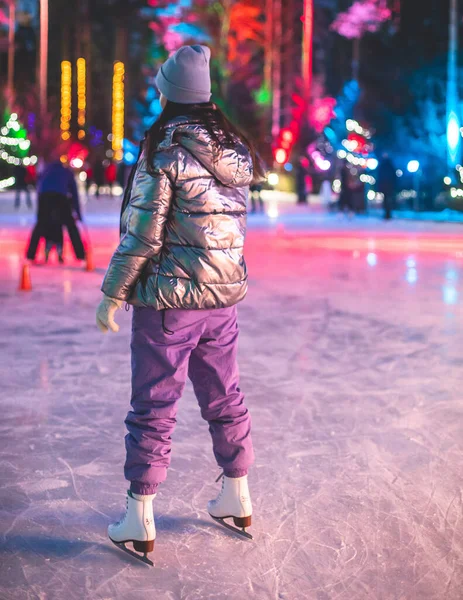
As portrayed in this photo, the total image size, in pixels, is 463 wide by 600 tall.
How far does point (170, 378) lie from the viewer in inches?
137

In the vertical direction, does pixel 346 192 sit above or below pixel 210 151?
below

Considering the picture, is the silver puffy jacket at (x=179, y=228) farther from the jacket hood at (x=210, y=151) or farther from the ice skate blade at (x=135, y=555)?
the ice skate blade at (x=135, y=555)

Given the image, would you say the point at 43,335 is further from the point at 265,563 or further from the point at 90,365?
the point at 265,563

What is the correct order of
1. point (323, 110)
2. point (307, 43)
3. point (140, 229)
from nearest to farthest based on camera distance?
point (140, 229) → point (307, 43) → point (323, 110)

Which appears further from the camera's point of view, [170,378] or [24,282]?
[24,282]

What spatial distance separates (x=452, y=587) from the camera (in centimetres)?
333

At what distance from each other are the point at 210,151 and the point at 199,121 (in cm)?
11

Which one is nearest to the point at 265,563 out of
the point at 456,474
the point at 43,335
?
the point at 456,474

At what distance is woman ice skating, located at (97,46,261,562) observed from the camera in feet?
11.2

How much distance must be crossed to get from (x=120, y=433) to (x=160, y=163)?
2.20 meters

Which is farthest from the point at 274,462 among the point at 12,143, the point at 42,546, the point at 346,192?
the point at 12,143

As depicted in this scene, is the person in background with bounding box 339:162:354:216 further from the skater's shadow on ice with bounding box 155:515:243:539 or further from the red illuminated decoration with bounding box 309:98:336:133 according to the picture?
the skater's shadow on ice with bounding box 155:515:243:539

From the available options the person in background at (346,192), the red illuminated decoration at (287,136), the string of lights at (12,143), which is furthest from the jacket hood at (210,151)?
the string of lights at (12,143)

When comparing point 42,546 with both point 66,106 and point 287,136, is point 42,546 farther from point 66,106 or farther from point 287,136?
point 66,106
